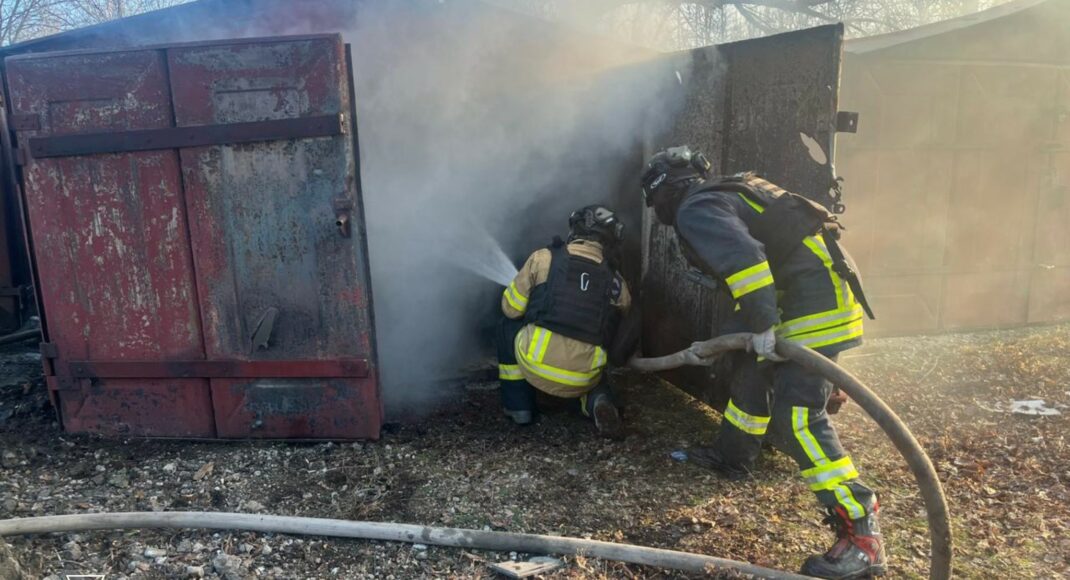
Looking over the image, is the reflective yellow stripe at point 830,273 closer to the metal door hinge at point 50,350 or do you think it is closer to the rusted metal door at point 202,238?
the rusted metal door at point 202,238

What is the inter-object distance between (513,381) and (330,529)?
5.76ft

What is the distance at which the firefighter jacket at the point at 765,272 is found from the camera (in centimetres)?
318

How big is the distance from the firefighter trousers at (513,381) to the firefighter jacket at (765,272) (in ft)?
4.82

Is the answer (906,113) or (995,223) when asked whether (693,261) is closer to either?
(906,113)

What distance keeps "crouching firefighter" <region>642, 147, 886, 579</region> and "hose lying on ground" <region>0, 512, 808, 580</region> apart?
67 centimetres

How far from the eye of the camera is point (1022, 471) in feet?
13.0

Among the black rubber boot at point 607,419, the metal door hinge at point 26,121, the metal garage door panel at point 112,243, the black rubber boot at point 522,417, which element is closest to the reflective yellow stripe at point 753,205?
the black rubber boot at point 607,419

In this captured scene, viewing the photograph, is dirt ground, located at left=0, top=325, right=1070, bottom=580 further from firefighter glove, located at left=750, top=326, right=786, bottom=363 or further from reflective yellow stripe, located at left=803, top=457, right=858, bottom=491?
firefighter glove, located at left=750, top=326, right=786, bottom=363

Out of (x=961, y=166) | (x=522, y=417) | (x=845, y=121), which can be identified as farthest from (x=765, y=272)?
(x=961, y=166)

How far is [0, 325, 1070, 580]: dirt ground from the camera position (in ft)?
9.98

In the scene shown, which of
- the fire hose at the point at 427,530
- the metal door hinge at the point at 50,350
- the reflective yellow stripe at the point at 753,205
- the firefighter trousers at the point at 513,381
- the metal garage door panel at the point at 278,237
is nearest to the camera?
the fire hose at the point at 427,530

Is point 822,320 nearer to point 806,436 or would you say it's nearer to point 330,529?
point 806,436

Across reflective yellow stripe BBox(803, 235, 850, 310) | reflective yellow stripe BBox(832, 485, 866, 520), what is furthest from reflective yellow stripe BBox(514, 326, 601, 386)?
reflective yellow stripe BBox(832, 485, 866, 520)

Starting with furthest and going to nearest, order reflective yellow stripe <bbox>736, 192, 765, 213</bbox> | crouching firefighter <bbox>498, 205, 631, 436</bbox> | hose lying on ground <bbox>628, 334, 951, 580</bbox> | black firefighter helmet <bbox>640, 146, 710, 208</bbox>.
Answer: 1. crouching firefighter <bbox>498, 205, 631, 436</bbox>
2. black firefighter helmet <bbox>640, 146, 710, 208</bbox>
3. reflective yellow stripe <bbox>736, 192, 765, 213</bbox>
4. hose lying on ground <bbox>628, 334, 951, 580</bbox>
